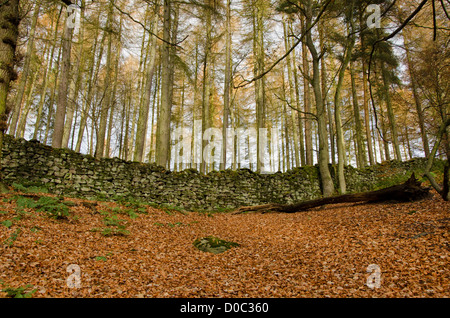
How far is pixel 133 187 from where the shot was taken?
26.8ft

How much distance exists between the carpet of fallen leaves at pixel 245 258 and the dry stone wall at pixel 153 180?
2.11 m

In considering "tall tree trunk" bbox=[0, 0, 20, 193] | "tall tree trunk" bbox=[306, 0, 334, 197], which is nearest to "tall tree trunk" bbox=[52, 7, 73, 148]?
"tall tree trunk" bbox=[0, 0, 20, 193]

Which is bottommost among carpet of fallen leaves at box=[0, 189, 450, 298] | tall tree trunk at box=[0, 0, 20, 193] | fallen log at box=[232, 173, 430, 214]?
carpet of fallen leaves at box=[0, 189, 450, 298]

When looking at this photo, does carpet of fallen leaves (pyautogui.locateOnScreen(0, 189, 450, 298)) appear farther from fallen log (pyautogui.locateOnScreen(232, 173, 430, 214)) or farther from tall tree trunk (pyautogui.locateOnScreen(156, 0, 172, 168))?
tall tree trunk (pyautogui.locateOnScreen(156, 0, 172, 168))

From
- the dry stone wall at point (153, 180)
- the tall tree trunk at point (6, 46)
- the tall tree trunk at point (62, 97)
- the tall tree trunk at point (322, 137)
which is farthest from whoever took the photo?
the tall tree trunk at point (322, 137)

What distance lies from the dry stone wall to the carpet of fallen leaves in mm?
2106

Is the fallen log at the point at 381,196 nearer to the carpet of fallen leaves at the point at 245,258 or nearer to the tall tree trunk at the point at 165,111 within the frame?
the carpet of fallen leaves at the point at 245,258

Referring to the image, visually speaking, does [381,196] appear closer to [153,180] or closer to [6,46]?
[153,180]

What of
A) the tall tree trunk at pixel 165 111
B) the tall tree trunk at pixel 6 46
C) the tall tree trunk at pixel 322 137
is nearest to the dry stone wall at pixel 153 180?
the tall tree trunk at pixel 165 111

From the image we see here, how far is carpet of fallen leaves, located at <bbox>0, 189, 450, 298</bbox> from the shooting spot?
2614 mm

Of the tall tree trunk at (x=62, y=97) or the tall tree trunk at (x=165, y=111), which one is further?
the tall tree trunk at (x=165, y=111)

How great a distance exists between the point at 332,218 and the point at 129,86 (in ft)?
55.8

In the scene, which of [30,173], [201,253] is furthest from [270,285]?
[30,173]

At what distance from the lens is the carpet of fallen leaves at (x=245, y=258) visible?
2.61 metres
